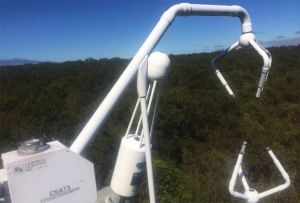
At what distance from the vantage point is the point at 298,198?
9.27 m

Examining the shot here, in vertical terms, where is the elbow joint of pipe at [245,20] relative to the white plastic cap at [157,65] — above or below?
above

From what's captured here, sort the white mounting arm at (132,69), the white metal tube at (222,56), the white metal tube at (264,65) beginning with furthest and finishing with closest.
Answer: the white metal tube at (222,56), the white metal tube at (264,65), the white mounting arm at (132,69)

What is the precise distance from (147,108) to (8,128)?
84.4ft

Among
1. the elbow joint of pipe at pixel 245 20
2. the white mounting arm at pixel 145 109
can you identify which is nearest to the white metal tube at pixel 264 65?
the elbow joint of pipe at pixel 245 20

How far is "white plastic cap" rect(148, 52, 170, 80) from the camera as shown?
11.8 ft

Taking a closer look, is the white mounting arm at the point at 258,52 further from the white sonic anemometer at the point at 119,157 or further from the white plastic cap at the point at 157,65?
the white plastic cap at the point at 157,65

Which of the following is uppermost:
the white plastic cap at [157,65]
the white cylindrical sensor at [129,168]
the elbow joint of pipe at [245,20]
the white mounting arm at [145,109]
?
the elbow joint of pipe at [245,20]

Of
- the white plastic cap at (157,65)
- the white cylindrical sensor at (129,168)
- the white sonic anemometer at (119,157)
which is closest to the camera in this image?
the white sonic anemometer at (119,157)

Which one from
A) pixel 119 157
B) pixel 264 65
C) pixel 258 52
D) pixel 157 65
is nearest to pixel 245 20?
pixel 258 52

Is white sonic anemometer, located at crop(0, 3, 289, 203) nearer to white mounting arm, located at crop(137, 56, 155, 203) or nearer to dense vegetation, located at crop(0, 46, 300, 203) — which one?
white mounting arm, located at crop(137, 56, 155, 203)

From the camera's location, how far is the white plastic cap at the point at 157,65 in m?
3.60

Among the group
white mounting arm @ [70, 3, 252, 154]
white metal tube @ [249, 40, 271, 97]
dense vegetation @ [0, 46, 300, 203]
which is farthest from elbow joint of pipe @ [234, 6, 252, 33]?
dense vegetation @ [0, 46, 300, 203]

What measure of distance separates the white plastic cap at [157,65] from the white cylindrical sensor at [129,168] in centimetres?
79

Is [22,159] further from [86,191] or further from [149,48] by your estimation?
[149,48]
